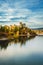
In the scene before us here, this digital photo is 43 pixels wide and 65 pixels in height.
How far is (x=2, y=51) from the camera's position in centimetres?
376

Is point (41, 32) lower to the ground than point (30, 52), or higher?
higher

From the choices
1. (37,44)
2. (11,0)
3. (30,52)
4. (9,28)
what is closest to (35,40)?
(37,44)

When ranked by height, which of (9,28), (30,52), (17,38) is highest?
(9,28)

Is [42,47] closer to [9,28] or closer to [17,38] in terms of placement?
[17,38]

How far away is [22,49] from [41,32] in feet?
2.02

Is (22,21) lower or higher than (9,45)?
higher

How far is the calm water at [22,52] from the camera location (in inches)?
137

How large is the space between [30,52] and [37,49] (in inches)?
7.9

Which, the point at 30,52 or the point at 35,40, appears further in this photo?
the point at 35,40

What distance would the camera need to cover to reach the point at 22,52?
370 centimetres

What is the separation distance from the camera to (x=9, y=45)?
394cm

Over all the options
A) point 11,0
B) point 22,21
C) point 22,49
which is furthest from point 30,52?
point 11,0

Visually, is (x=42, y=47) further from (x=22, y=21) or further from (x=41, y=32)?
(x=22, y=21)

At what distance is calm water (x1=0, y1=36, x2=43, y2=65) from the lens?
11.4 ft
